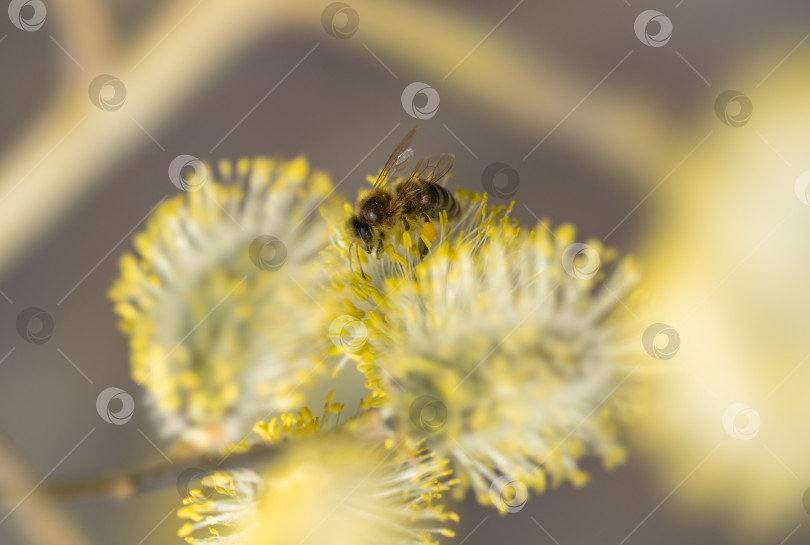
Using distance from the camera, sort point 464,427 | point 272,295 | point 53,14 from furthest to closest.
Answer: point 53,14 → point 272,295 → point 464,427

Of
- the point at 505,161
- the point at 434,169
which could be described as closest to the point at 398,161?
the point at 434,169

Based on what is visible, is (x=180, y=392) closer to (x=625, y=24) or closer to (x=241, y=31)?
(x=241, y=31)

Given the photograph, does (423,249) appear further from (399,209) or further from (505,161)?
(505,161)

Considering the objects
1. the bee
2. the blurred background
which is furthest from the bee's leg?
the blurred background

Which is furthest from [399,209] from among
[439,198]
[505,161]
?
[505,161]

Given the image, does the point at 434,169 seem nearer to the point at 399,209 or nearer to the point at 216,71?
the point at 399,209

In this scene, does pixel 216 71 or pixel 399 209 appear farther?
pixel 216 71

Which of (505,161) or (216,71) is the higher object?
(505,161)

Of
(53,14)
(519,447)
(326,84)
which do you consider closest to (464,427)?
(519,447)
